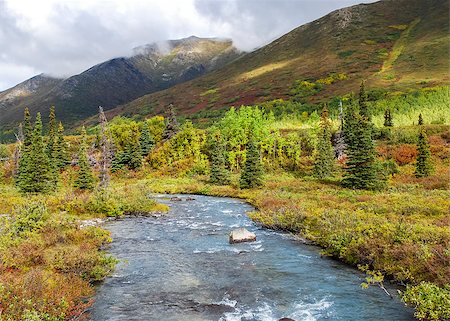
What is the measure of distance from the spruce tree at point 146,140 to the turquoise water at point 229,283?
63093mm

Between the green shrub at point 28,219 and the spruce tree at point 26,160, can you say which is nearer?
the green shrub at point 28,219

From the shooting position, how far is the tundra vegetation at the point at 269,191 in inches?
620

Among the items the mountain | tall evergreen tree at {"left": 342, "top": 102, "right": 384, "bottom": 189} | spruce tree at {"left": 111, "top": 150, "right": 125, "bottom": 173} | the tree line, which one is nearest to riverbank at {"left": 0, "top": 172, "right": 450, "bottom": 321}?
tall evergreen tree at {"left": 342, "top": 102, "right": 384, "bottom": 189}

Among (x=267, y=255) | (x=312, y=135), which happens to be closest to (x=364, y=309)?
(x=267, y=255)

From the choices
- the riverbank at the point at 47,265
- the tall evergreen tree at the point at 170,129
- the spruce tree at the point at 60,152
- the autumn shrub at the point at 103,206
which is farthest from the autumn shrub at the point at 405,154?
the spruce tree at the point at 60,152

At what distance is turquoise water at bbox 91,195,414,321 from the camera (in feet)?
46.8

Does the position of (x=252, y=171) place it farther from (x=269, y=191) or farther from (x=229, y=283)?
(x=229, y=283)

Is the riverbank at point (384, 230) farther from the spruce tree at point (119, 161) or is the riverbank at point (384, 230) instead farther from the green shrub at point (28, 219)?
the spruce tree at point (119, 161)

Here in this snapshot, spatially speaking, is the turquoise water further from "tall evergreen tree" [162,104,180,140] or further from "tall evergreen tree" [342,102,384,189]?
"tall evergreen tree" [162,104,180,140]

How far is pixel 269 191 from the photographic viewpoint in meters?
48.0

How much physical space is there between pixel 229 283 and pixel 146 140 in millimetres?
76410

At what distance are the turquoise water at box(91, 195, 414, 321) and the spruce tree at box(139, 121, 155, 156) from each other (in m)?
63.1

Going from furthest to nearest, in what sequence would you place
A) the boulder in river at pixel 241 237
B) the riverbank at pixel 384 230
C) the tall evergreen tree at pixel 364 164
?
1. the tall evergreen tree at pixel 364 164
2. the boulder in river at pixel 241 237
3. the riverbank at pixel 384 230

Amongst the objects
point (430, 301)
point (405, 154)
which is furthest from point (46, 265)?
point (405, 154)
